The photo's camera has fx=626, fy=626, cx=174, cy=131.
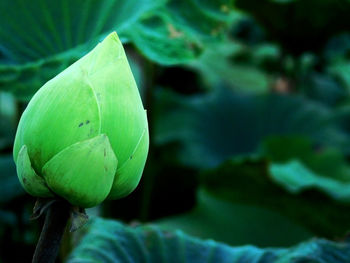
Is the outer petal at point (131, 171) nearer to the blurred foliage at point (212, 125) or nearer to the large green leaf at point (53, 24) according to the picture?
the blurred foliage at point (212, 125)

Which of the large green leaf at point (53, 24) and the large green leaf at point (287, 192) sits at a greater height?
the large green leaf at point (53, 24)

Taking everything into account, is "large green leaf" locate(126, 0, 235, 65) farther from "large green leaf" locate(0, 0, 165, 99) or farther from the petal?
the petal

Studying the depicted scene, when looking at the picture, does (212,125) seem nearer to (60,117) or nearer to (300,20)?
(300,20)

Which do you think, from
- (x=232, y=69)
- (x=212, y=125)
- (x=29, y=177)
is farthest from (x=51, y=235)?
(x=232, y=69)

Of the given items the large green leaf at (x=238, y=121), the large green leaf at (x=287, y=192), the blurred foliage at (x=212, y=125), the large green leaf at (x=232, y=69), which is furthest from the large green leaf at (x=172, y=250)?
the large green leaf at (x=232, y=69)

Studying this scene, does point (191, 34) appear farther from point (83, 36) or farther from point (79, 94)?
point (79, 94)

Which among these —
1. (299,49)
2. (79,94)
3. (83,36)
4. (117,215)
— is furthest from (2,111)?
(79,94)
